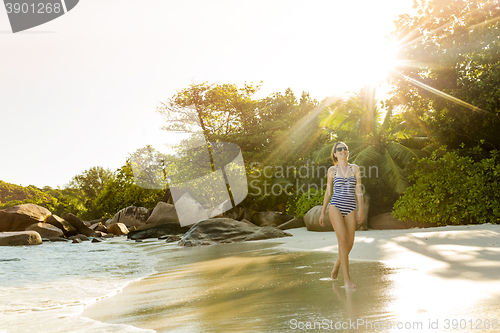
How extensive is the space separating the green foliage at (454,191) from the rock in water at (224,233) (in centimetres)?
461

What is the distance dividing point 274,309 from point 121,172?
36.6 m

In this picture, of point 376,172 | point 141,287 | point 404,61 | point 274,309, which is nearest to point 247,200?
point 376,172

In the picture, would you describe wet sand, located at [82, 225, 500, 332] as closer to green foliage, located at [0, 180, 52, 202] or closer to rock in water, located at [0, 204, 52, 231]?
rock in water, located at [0, 204, 52, 231]

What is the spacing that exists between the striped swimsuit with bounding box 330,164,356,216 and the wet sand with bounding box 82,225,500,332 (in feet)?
2.65

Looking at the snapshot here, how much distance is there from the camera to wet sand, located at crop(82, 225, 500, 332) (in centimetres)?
253

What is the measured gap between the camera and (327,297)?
331 cm

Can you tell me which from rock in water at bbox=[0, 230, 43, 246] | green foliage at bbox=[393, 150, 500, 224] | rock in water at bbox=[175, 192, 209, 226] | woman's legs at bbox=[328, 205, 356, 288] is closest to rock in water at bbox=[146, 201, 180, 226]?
rock in water at bbox=[175, 192, 209, 226]

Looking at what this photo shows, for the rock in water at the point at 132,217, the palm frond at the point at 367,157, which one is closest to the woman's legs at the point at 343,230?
the palm frond at the point at 367,157

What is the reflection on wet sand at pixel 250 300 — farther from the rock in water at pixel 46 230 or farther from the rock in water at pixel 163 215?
the rock in water at pixel 46 230

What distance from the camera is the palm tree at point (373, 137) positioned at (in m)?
15.0

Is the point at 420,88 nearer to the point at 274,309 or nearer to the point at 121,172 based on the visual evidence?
the point at 274,309

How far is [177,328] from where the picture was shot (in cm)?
281

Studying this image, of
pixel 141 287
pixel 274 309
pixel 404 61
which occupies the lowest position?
pixel 141 287

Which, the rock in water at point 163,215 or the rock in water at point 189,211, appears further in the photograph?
the rock in water at point 163,215
